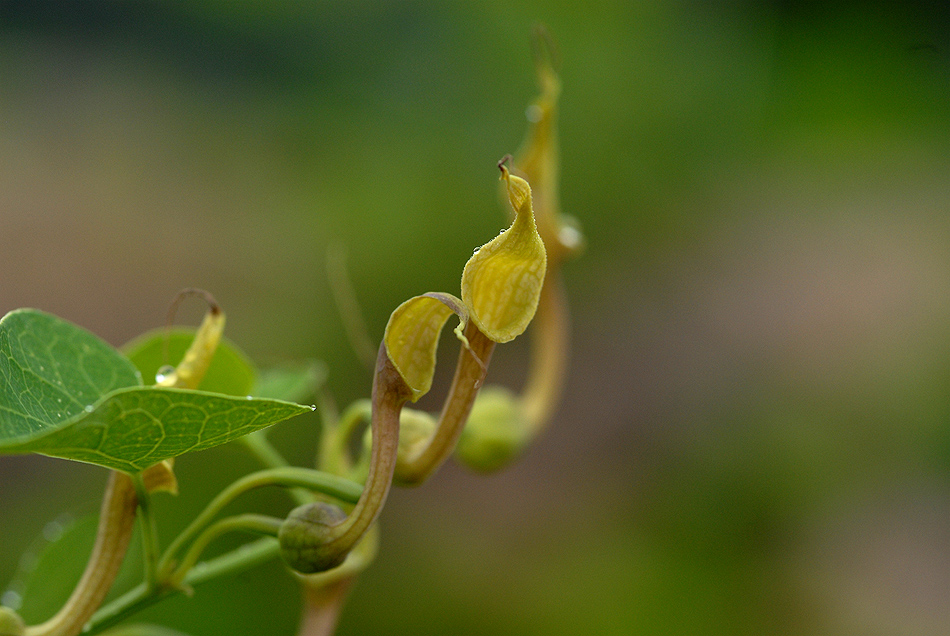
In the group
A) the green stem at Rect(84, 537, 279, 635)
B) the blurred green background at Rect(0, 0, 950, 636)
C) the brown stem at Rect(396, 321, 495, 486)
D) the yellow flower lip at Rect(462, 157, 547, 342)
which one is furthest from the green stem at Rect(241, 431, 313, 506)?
the blurred green background at Rect(0, 0, 950, 636)

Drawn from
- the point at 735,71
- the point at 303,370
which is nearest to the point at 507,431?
the point at 303,370

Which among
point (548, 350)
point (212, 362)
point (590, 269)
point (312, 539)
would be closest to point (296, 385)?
point (212, 362)

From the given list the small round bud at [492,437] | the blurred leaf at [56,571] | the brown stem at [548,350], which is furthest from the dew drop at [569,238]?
the blurred leaf at [56,571]

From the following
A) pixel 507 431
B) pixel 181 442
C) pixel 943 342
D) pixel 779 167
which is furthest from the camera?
pixel 779 167

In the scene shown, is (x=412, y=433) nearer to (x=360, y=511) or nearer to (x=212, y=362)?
(x=360, y=511)

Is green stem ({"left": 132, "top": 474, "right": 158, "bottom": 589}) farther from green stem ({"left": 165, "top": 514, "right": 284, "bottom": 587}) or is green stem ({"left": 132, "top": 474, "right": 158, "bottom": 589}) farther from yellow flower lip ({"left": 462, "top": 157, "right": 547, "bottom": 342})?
yellow flower lip ({"left": 462, "top": 157, "right": 547, "bottom": 342})

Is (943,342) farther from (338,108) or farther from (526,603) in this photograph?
(338,108)
